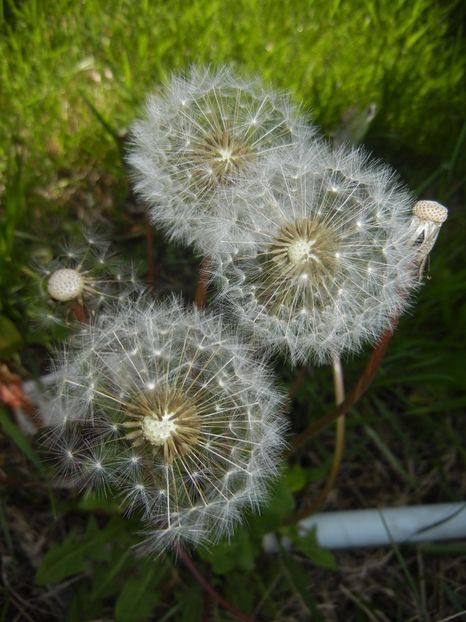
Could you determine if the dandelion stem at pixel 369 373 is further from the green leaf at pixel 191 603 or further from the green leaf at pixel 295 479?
the green leaf at pixel 191 603

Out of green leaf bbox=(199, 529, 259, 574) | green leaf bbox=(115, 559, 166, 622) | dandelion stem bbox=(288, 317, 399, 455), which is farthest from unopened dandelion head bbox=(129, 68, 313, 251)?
green leaf bbox=(115, 559, 166, 622)

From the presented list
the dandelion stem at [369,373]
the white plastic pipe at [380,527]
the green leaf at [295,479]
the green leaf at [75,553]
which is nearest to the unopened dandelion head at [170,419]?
the dandelion stem at [369,373]

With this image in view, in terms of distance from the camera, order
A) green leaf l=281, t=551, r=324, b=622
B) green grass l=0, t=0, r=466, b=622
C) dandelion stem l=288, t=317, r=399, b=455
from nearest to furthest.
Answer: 1. dandelion stem l=288, t=317, r=399, b=455
2. green leaf l=281, t=551, r=324, b=622
3. green grass l=0, t=0, r=466, b=622

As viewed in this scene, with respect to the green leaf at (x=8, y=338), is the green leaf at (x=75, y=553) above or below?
below

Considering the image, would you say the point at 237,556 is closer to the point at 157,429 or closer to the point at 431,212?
the point at 157,429

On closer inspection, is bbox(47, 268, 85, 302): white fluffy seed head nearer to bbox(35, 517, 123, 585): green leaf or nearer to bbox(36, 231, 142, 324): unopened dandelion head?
bbox(36, 231, 142, 324): unopened dandelion head

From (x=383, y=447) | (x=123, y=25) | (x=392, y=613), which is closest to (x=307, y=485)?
(x=383, y=447)

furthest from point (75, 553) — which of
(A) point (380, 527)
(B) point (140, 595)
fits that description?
(A) point (380, 527)
